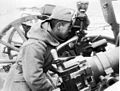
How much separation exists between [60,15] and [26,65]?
66cm

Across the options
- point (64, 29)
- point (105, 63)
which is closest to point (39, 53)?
point (64, 29)

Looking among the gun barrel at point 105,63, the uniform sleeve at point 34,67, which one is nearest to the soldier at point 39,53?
the uniform sleeve at point 34,67

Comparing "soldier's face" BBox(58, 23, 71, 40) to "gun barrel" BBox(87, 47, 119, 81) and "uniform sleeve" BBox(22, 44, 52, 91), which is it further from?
"gun barrel" BBox(87, 47, 119, 81)

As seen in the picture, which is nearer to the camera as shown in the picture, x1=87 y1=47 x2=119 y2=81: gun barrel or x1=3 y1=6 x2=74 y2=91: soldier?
x1=87 y1=47 x2=119 y2=81: gun barrel

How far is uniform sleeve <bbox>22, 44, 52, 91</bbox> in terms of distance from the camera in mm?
3152

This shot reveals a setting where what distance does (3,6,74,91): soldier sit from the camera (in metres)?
3.17

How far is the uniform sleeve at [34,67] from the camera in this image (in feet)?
10.3

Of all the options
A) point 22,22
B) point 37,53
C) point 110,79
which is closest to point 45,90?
point 37,53

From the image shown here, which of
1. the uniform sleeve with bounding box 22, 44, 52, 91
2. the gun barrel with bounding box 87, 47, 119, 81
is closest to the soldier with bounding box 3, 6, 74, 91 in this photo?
the uniform sleeve with bounding box 22, 44, 52, 91

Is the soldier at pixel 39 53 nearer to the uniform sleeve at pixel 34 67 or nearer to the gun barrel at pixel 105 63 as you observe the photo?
the uniform sleeve at pixel 34 67

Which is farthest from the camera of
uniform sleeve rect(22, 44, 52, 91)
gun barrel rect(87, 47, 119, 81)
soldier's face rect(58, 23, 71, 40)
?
soldier's face rect(58, 23, 71, 40)

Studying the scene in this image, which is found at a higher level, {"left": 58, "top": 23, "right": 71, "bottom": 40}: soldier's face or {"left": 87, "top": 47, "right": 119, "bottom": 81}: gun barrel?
{"left": 58, "top": 23, "right": 71, "bottom": 40}: soldier's face

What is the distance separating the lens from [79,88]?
3031mm

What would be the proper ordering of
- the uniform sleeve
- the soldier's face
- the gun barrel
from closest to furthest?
the gun barrel
the uniform sleeve
the soldier's face
